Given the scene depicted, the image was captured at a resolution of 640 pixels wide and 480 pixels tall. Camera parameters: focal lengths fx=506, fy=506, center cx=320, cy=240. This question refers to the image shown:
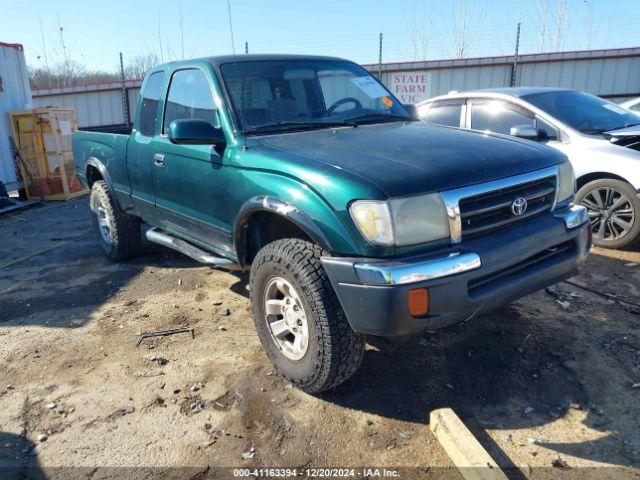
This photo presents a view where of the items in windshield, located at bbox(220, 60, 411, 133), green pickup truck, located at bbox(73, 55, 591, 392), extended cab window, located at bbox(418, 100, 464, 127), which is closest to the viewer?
green pickup truck, located at bbox(73, 55, 591, 392)

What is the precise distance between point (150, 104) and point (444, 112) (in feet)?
11.5

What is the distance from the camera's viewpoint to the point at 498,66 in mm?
14688

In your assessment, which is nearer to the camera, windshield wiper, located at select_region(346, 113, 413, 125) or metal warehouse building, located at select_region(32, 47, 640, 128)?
windshield wiper, located at select_region(346, 113, 413, 125)

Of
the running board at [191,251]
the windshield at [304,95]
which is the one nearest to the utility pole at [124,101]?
the running board at [191,251]

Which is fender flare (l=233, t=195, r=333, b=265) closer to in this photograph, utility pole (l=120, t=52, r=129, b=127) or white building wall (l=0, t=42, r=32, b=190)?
white building wall (l=0, t=42, r=32, b=190)

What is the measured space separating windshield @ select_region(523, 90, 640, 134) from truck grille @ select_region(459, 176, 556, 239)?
9.37 feet

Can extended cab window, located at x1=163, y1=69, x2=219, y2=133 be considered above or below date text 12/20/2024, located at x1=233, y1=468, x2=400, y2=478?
above

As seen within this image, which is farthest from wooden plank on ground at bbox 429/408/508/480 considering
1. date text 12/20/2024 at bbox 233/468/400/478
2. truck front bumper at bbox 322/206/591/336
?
truck front bumper at bbox 322/206/591/336

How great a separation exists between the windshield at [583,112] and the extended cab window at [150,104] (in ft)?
12.8

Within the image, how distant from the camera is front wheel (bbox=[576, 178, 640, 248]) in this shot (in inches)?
196

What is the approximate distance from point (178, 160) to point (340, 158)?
1579 millimetres

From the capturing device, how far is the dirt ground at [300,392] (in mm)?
2529

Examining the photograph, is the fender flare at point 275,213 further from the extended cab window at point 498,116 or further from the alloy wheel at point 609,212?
the alloy wheel at point 609,212

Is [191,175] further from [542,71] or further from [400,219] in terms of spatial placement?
[542,71]
